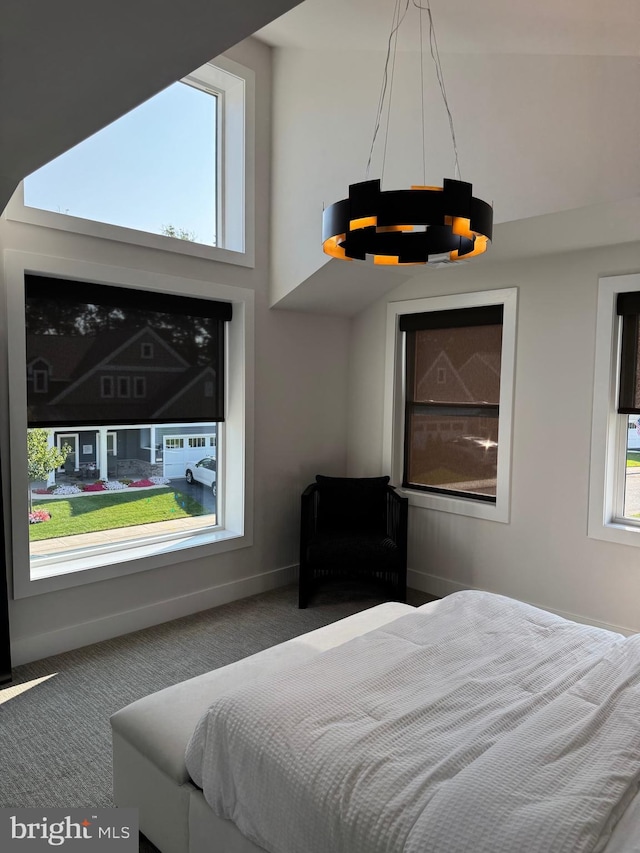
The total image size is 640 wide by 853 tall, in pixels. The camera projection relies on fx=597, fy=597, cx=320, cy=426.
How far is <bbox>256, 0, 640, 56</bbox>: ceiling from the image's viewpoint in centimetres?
257

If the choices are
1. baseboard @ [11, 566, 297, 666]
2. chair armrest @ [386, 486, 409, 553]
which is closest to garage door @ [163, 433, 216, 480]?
baseboard @ [11, 566, 297, 666]

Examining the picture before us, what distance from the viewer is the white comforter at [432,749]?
1.33m

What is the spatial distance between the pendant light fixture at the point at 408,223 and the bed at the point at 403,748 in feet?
4.91

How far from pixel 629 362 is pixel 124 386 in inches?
120

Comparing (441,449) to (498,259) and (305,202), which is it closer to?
(498,259)

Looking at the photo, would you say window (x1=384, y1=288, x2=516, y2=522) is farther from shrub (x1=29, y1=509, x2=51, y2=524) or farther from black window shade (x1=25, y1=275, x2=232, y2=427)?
shrub (x1=29, y1=509, x2=51, y2=524)

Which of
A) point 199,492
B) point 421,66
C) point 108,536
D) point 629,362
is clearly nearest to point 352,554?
point 199,492

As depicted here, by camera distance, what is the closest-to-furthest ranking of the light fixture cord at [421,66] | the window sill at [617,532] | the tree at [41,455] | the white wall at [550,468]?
the light fixture cord at [421,66]
the tree at [41,455]
the window sill at [617,532]
the white wall at [550,468]

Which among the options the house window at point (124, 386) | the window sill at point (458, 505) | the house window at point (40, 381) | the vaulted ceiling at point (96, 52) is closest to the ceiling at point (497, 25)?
the vaulted ceiling at point (96, 52)

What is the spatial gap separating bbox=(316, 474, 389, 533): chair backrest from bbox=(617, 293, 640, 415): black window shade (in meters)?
1.69

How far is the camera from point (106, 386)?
356cm

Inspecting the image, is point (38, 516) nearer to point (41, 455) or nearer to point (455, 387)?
point (41, 455)

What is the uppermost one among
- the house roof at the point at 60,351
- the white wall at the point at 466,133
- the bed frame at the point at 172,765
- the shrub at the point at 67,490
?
the white wall at the point at 466,133

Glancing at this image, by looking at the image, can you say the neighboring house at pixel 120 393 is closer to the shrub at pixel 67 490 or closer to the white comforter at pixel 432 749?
the shrub at pixel 67 490
